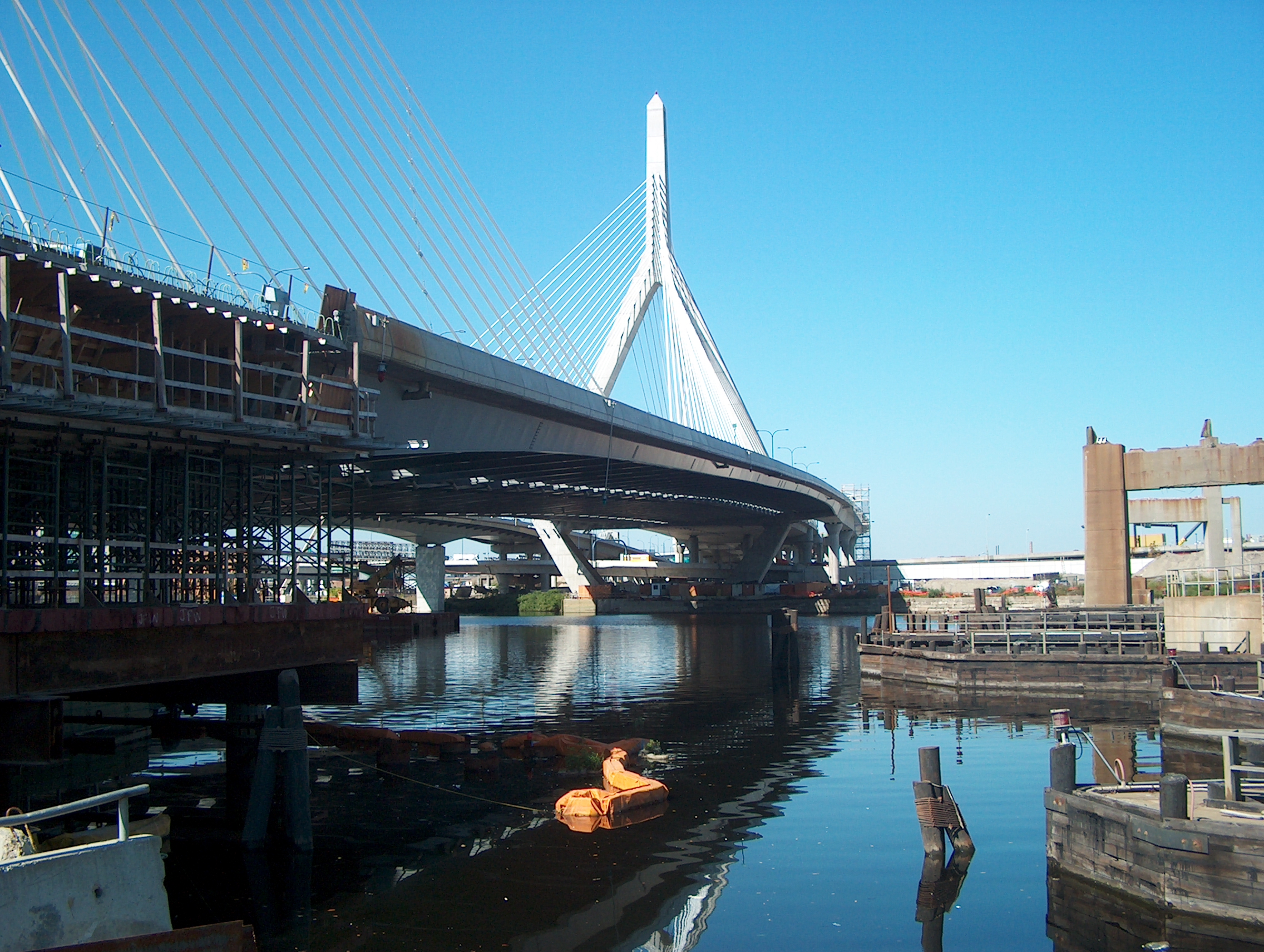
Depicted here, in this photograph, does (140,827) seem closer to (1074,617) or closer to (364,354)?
(364,354)

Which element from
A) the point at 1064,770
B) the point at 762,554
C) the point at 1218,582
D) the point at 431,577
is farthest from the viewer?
the point at 762,554

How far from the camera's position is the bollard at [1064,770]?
16.9 meters

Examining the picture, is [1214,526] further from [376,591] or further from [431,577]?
[431,577]

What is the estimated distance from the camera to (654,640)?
76.7m

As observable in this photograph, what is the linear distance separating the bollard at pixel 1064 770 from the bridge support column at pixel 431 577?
92.6 meters

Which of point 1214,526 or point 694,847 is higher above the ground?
point 1214,526

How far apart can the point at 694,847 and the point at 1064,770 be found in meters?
6.49

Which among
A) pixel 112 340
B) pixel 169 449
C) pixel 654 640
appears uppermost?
pixel 112 340

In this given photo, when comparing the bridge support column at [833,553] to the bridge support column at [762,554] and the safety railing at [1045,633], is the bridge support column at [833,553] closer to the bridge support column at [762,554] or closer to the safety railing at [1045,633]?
the bridge support column at [762,554]

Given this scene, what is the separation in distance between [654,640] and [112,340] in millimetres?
59899

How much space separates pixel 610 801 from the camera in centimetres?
2128

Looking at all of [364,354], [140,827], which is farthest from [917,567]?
[140,827]

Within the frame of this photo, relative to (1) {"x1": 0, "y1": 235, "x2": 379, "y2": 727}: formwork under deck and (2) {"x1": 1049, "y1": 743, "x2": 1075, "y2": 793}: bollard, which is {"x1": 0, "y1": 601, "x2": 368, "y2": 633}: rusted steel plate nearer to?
(1) {"x1": 0, "y1": 235, "x2": 379, "y2": 727}: formwork under deck

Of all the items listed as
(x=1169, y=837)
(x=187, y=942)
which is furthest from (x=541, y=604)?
(x=187, y=942)
